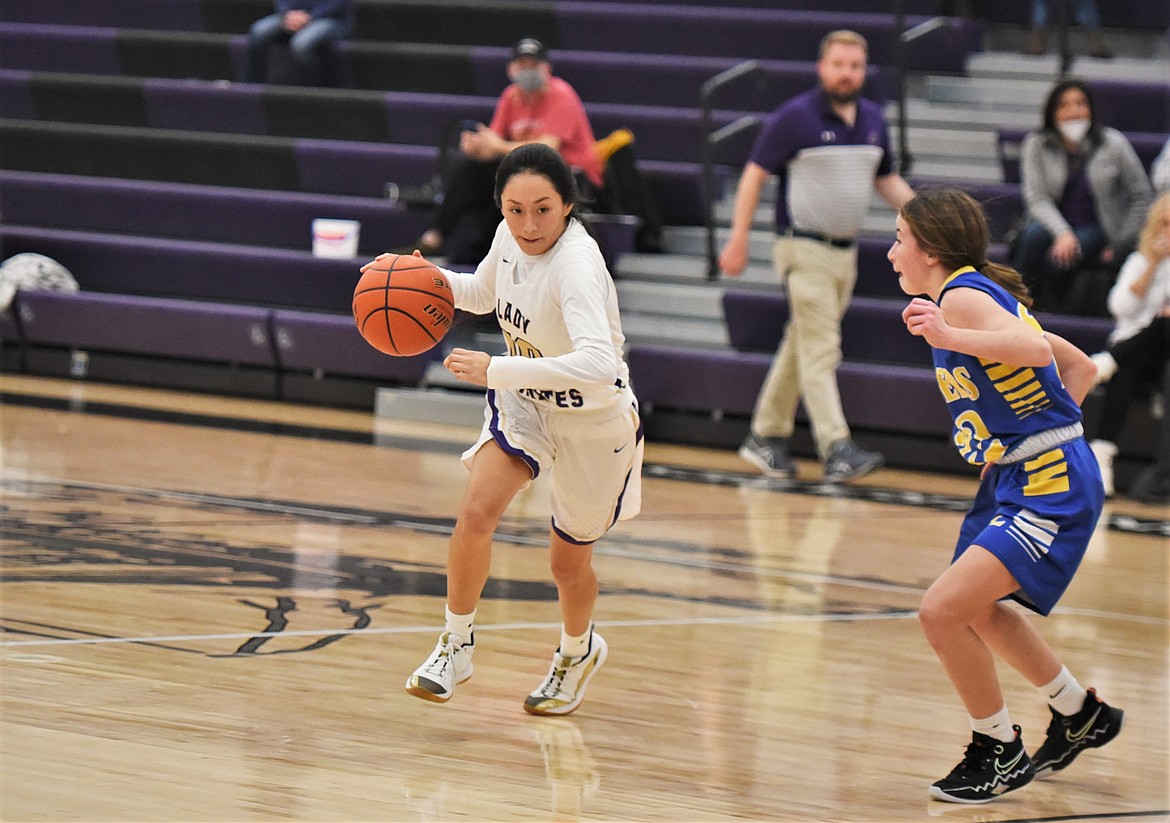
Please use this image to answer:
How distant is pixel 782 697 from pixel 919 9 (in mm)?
6223

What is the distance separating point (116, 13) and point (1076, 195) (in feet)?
21.2

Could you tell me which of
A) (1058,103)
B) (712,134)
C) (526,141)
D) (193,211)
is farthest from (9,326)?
(1058,103)

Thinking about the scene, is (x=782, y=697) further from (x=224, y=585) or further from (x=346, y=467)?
(x=346, y=467)

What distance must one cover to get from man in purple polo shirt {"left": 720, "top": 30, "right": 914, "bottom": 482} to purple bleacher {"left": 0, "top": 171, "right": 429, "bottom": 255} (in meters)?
2.44

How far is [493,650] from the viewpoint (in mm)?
3645

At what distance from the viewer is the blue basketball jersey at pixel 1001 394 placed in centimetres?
285

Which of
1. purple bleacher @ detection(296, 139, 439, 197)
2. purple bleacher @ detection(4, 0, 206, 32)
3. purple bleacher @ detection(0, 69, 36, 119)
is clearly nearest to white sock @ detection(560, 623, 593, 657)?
purple bleacher @ detection(296, 139, 439, 197)

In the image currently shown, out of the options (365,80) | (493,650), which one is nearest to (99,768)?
(493,650)

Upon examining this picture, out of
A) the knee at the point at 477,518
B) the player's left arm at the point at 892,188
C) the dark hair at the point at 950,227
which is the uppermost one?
the dark hair at the point at 950,227

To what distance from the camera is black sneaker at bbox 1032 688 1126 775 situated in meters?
3.01

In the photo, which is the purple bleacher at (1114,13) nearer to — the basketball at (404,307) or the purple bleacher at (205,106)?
the purple bleacher at (205,106)

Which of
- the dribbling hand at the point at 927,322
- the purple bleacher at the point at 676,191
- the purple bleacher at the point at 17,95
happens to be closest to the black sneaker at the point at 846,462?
the purple bleacher at the point at 676,191

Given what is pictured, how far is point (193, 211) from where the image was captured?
879cm

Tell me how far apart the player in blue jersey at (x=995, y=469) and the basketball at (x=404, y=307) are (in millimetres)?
932
